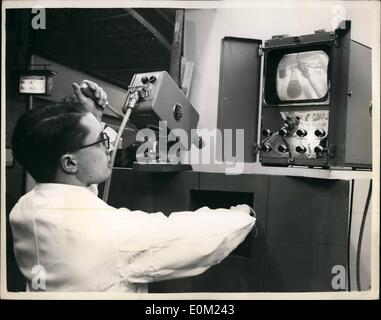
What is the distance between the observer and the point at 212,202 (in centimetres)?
145

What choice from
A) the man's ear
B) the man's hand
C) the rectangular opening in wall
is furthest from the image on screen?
the man's ear

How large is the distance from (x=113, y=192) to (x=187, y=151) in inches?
13.3

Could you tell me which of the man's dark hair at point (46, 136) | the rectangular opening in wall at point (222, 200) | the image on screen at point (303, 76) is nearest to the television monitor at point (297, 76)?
the image on screen at point (303, 76)

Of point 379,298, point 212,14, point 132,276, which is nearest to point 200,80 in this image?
point 212,14

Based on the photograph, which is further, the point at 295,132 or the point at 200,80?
the point at 200,80

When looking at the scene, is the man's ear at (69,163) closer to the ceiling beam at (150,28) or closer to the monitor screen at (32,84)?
the monitor screen at (32,84)

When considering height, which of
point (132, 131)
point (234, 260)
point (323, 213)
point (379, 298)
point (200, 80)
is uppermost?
point (200, 80)

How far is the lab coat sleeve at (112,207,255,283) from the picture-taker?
1263mm

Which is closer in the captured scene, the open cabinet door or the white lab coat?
the white lab coat

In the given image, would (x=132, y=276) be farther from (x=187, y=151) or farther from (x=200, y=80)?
(x=200, y=80)

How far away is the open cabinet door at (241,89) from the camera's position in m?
1.41

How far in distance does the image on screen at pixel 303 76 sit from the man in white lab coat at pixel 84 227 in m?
0.52

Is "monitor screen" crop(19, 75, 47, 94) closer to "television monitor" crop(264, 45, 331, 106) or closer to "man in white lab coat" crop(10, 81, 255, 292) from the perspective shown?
"man in white lab coat" crop(10, 81, 255, 292)

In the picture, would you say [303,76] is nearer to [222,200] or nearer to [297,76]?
[297,76]
